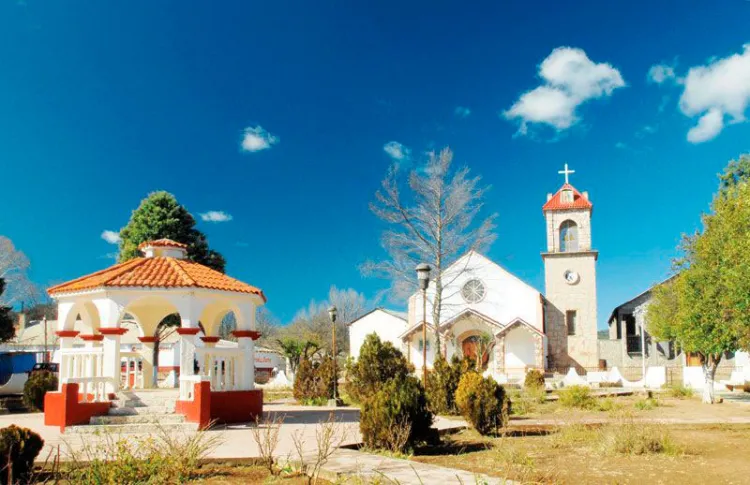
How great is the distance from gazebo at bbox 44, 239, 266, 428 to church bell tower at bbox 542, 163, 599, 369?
2753 centimetres

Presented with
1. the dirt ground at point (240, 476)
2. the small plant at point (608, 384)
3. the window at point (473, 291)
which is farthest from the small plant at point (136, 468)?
the window at point (473, 291)

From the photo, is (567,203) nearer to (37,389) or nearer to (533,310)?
(533,310)

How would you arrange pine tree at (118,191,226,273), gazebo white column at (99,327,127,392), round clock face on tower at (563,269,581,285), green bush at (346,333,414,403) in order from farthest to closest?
1. round clock face on tower at (563,269,581,285)
2. pine tree at (118,191,226,273)
3. green bush at (346,333,414,403)
4. gazebo white column at (99,327,127,392)

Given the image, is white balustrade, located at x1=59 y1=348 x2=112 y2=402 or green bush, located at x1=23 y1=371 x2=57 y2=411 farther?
green bush, located at x1=23 y1=371 x2=57 y2=411

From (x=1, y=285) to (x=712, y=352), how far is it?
24.9 meters

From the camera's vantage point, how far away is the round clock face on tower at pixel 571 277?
4030cm

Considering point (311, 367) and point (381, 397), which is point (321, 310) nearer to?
point (311, 367)

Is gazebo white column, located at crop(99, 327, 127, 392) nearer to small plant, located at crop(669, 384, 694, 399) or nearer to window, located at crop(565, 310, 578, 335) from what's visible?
small plant, located at crop(669, 384, 694, 399)

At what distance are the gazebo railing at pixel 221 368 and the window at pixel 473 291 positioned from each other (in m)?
27.1

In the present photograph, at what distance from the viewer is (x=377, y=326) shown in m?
45.2

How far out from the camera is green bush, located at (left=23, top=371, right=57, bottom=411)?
19.0 m

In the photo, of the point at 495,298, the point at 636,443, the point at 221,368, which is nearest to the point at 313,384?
the point at 221,368

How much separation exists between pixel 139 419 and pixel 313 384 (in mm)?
9178

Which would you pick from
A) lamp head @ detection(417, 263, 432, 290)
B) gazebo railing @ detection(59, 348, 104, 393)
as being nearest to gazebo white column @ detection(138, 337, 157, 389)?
gazebo railing @ detection(59, 348, 104, 393)
